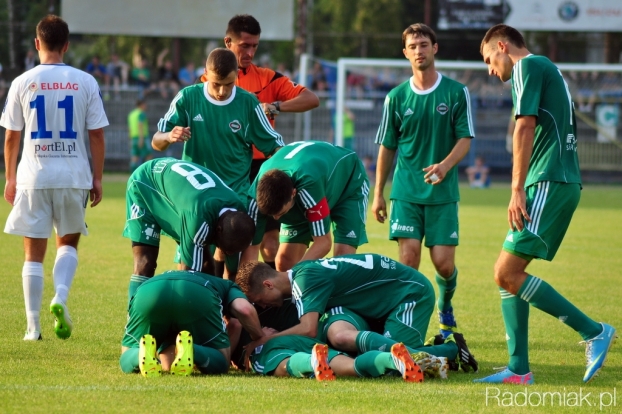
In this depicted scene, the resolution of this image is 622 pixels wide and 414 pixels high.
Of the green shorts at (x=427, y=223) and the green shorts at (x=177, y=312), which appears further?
the green shorts at (x=427, y=223)

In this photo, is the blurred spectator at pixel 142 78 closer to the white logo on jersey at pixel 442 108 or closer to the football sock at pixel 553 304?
the white logo on jersey at pixel 442 108

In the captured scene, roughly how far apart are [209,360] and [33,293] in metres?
1.90

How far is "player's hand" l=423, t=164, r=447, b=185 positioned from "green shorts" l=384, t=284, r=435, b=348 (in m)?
1.28

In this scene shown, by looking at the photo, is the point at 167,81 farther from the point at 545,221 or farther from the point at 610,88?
the point at 545,221

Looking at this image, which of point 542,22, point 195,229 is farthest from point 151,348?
point 542,22

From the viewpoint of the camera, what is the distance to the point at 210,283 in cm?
596

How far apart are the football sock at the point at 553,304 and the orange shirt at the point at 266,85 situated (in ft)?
12.1

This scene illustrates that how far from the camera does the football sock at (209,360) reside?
5.85 m

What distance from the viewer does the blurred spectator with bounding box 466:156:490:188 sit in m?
26.9

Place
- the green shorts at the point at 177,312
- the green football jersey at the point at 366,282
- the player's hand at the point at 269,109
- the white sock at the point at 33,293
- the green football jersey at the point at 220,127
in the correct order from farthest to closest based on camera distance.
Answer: the player's hand at the point at 269,109 < the green football jersey at the point at 220,127 < the white sock at the point at 33,293 < the green football jersey at the point at 366,282 < the green shorts at the point at 177,312

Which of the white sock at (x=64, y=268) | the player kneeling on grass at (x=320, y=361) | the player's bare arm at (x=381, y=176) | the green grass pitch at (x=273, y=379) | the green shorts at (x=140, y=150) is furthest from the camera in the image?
the green shorts at (x=140, y=150)

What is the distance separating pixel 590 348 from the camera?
232 inches

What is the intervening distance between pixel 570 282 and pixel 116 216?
29.9ft

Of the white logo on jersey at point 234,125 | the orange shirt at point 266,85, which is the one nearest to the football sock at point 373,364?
the white logo on jersey at point 234,125
